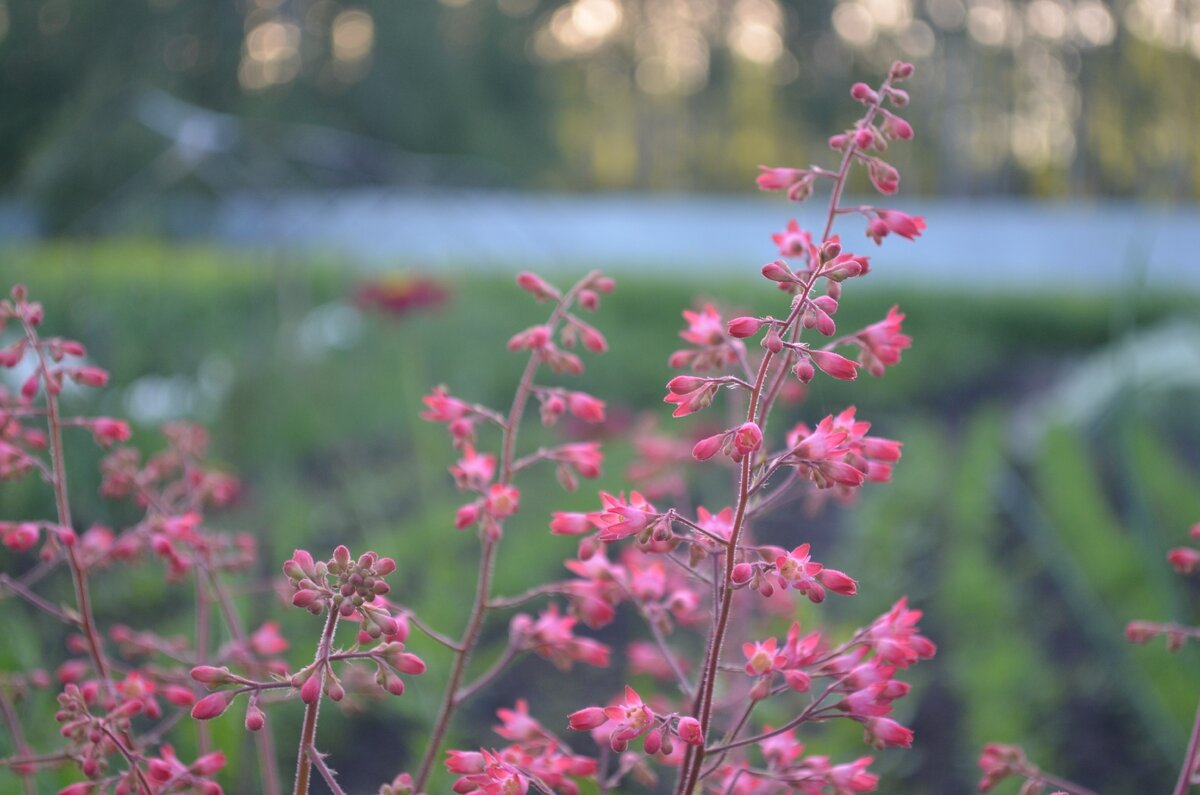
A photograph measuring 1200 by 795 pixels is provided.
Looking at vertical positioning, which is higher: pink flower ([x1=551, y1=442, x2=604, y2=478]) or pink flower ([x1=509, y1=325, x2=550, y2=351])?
pink flower ([x1=509, y1=325, x2=550, y2=351])

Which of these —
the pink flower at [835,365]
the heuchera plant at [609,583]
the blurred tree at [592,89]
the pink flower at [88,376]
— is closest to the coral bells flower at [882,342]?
the heuchera plant at [609,583]

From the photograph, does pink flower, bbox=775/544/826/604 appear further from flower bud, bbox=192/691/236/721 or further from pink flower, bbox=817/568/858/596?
flower bud, bbox=192/691/236/721

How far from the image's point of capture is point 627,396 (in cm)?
562

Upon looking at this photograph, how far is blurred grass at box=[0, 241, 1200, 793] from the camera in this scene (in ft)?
6.21

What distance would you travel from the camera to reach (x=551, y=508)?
324 cm

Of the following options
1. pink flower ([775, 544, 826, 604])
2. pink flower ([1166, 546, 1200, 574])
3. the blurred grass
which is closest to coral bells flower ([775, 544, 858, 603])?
pink flower ([775, 544, 826, 604])

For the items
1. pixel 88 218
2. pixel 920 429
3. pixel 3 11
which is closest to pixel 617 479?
pixel 88 218

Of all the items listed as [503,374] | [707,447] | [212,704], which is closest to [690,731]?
[707,447]

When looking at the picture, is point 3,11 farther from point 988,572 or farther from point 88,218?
point 988,572

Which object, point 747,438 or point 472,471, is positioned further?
point 472,471

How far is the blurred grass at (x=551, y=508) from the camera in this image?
1892 mm

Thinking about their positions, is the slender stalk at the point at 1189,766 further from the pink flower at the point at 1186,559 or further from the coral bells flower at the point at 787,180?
the coral bells flower at the point at 787,180

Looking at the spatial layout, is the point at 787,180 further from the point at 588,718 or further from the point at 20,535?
the point at 20,535

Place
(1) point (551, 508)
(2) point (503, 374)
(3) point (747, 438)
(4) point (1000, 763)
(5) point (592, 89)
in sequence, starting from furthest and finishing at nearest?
1. (5) point (592, 89)
2. (2) point (503, 374)
3. (1) point (551, 508)
4. (4) point (1000, 763)
5. (3) point (747, 438)
